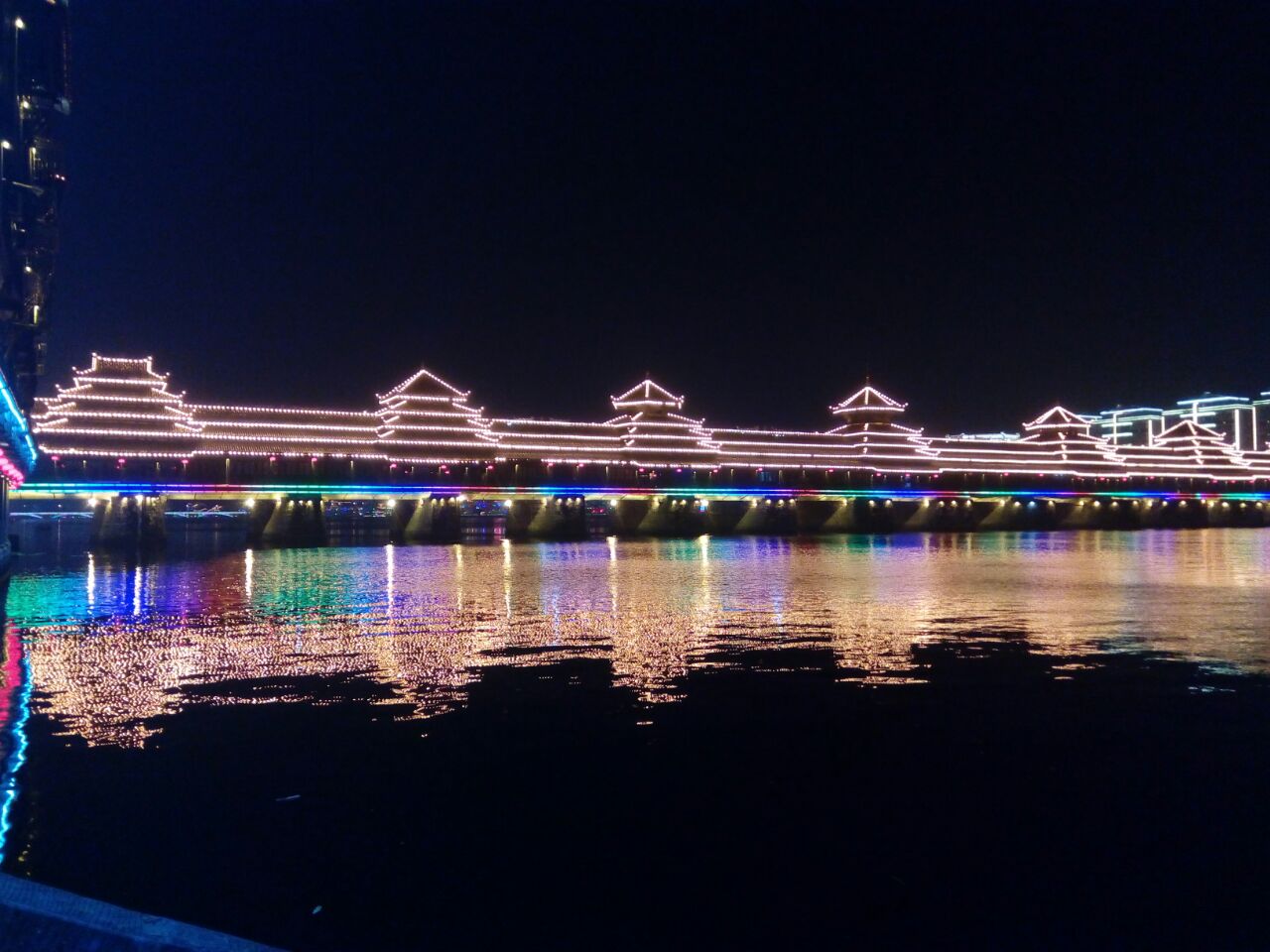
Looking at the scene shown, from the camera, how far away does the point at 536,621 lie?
2006cm

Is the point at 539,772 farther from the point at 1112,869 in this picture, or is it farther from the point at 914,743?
the point at 1112,869

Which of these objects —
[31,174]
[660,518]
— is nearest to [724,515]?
[660,518]

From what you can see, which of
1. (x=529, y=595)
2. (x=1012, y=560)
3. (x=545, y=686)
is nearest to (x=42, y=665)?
→ (x=545, y=686)

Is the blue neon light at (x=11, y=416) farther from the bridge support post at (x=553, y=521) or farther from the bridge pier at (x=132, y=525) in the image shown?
the bridge support post at (x=553, y=521)

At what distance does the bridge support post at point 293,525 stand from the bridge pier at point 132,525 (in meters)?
6.63

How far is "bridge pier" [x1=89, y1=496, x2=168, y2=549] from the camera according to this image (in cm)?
5638

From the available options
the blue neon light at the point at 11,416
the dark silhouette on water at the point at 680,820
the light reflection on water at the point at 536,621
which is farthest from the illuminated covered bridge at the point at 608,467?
the dark silhouette on water at the point at 680,820

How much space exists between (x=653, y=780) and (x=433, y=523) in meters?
63.1

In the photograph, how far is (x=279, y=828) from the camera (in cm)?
719

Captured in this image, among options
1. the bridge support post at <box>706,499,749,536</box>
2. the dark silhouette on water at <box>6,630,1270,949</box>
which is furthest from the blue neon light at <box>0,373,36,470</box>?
the bridge support post at <box>706,499,749,536</box>

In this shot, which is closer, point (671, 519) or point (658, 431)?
point (671, 519)

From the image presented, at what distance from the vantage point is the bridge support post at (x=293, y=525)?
6234cm

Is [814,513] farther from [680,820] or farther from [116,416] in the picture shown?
[680,820]

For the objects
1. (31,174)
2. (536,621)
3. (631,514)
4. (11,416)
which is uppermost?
(31,174)
